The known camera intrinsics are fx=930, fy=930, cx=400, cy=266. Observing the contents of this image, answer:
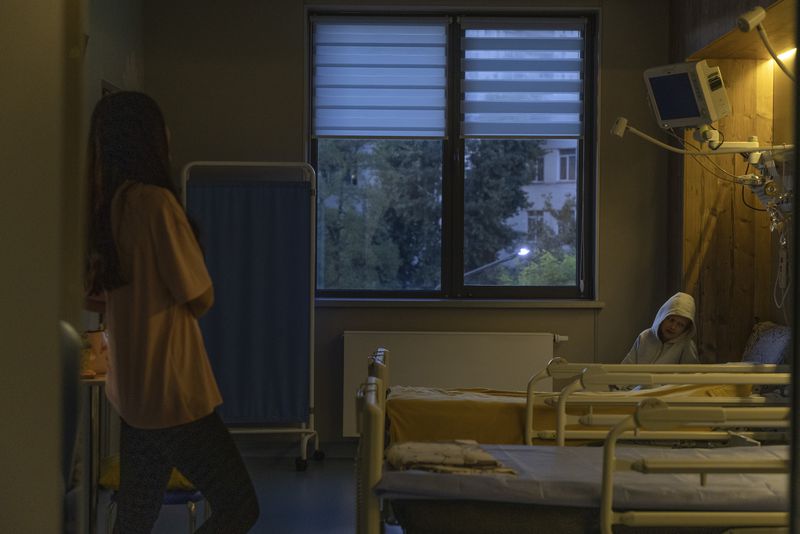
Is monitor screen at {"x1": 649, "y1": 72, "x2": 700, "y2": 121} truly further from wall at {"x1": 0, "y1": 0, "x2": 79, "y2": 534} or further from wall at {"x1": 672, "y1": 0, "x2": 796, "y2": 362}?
wall at {"x1": 0, "y1": 0, "x2": 79, "y2": 534}

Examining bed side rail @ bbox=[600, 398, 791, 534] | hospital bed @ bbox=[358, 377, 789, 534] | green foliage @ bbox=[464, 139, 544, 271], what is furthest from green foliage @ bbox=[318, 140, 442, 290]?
→ bed side rail @ bbox=[600, 398, 791, 534]

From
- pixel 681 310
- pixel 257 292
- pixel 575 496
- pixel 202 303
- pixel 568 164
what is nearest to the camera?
pixel 202 303

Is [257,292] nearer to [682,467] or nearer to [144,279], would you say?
[144,279]

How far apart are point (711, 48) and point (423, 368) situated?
1.42 metres

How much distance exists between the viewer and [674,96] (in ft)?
8.22

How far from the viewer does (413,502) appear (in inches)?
60.9

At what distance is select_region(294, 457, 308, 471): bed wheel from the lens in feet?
5.92

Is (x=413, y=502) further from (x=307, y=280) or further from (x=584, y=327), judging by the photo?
(x=584, y=327)

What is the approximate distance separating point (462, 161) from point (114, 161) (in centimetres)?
266

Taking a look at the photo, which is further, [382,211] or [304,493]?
[382,211]

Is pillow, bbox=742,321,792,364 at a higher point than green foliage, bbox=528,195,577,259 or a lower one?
lower

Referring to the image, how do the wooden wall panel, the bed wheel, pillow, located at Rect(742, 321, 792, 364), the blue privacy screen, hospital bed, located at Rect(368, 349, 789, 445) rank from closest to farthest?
1. the blue privacy screen
2. the bed wheel
3. hospital bed, located at Rect(368, 349, 789, 445)
4. pillow, located at Rect(742, 321, 792, 364)
5. the wooden wall panel

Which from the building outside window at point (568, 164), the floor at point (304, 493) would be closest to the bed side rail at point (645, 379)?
the floor at point (304, 493)

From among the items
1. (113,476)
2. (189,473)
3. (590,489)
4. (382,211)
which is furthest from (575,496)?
(382,211)
